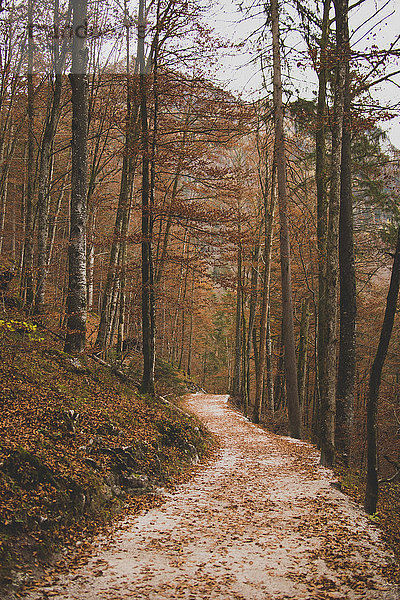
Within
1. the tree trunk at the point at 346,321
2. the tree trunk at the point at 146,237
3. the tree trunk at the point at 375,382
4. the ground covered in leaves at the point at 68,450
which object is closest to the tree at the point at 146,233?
the tree trunk at the point at 146,237

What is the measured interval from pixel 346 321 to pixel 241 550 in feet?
20.8

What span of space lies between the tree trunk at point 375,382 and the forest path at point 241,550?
0.36 m

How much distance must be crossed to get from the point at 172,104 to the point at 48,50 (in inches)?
217

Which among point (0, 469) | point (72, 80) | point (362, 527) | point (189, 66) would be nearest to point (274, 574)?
point (362, 527)

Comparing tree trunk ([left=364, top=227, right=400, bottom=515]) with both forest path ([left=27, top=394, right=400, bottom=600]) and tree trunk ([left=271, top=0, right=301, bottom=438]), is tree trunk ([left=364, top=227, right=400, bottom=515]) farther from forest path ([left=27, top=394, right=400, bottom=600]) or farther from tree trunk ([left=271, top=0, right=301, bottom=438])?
tree trunk ([left=271, top=0, right=301, bottom=438])

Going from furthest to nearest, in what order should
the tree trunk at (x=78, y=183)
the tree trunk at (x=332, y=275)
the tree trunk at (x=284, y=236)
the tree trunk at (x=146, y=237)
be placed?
the tree trunk at (x=284, y=236) → the tree trunk at (x=146, y=237) → the tree trunk at (x=78, y=183) → the tree trunk at (x=332, y=275)

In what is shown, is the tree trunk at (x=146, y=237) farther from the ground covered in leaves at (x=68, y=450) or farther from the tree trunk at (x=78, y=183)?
the tree trunk at (x=78, y=183)

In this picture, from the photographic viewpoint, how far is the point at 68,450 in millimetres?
5031

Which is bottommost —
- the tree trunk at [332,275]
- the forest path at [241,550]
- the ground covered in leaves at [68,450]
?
the forest path at [241,550]

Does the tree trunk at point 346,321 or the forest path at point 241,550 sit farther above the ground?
the tree trunk at point 346,321

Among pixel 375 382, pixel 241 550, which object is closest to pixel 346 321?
pixel 375 382

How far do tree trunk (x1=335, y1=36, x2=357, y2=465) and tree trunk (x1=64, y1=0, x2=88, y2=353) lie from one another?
17.8ft

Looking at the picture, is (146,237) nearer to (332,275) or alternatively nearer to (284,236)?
(332,275)

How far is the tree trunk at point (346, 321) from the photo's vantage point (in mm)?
9078
